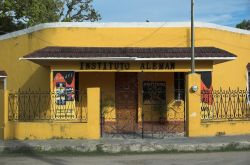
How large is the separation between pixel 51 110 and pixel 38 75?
4119 mm

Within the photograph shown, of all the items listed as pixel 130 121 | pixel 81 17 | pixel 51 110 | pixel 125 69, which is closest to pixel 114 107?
pixel 130 121

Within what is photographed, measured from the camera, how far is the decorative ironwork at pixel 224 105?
56.4ft

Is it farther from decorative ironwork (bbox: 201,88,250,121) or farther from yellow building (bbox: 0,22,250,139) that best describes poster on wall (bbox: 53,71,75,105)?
decorative ironwork (bbox: 201,88,250,121)

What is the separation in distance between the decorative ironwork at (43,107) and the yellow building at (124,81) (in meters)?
0.04

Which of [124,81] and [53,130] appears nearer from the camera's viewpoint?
[53,130]

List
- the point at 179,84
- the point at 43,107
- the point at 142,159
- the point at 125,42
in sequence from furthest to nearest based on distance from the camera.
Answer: the point at 179,84 → the point at 125,42 → the point at 43,107 → the point at 142,159

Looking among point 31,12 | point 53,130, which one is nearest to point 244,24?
point 31,12

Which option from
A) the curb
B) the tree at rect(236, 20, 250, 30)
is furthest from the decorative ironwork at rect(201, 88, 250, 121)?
the tree at rect(236, 20, 250, 30)

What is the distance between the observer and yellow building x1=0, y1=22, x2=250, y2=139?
16.3 meters

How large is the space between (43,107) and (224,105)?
662 centimetres

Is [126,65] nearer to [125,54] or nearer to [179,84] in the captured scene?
[125,54]

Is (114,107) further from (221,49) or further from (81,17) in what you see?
(81,17)

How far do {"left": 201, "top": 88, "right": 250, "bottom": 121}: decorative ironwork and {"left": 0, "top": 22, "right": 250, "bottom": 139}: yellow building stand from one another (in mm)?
40

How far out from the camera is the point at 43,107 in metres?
17.7
